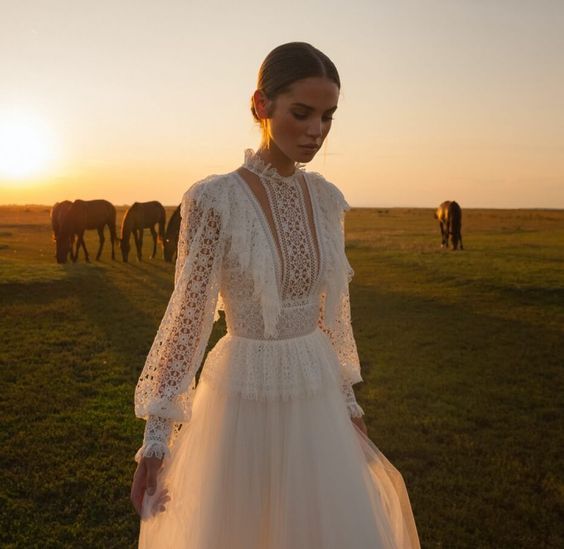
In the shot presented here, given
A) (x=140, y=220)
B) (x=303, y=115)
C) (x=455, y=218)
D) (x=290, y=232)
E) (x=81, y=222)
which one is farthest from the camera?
(x=455, y=218)

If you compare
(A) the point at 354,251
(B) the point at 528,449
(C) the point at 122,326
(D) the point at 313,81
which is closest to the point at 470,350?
(B) the point at 528,449

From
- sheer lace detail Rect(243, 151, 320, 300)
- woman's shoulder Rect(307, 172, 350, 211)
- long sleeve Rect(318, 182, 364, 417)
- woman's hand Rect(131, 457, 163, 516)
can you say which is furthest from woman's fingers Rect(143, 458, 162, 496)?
woman's shoulder Rect(307, 172, 350, 211)

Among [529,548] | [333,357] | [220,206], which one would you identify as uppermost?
[220,206]

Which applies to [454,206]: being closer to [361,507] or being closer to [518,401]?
[518,401]

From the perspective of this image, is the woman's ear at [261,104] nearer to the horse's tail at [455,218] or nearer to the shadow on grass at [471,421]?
the shadow on grass at [471,421]

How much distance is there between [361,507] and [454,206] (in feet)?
79.5

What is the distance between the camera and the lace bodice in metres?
1.88

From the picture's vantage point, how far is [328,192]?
2346 mm

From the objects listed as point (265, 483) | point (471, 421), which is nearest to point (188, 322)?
point (265, 483)

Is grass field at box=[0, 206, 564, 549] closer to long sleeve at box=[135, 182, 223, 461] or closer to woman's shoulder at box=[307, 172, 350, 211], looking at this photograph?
long sleeve at box=[135, 182, 223, 461]

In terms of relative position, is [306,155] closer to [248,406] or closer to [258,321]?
[258,321]

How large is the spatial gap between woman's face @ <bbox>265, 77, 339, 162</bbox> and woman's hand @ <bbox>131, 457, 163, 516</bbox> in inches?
45.9

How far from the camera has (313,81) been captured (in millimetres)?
1876

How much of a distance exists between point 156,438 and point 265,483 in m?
0.41
